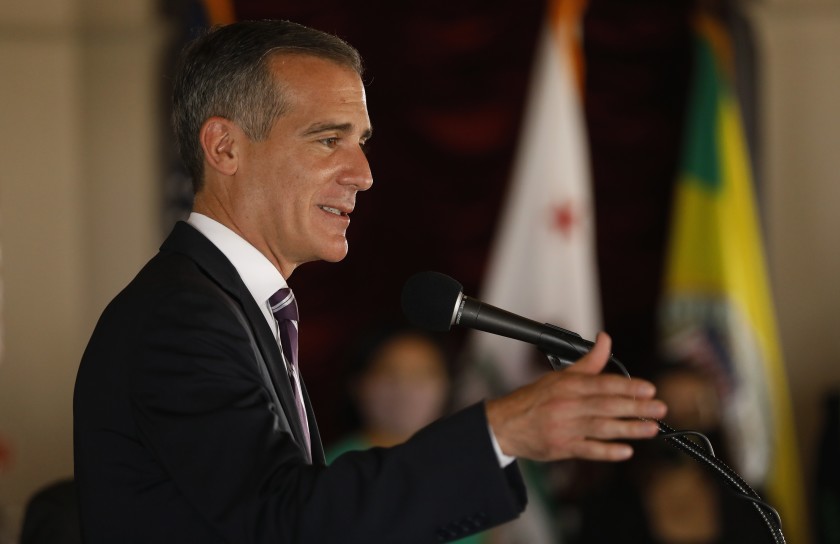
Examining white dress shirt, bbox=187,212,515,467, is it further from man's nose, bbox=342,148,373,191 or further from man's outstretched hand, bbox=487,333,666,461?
man's outstretched hand, bbox=487,333,666,461

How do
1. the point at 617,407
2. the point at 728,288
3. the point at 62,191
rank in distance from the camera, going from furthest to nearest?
the point at 62,191
the point at 728,288
the point at 617,407

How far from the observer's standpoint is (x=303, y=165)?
189 centimetres

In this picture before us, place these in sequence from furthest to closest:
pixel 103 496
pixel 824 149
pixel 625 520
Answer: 1. pixel 824 149
2. pixel 625 520
3. pixel 103 496

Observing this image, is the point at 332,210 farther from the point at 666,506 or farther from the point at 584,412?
the point at 666,506

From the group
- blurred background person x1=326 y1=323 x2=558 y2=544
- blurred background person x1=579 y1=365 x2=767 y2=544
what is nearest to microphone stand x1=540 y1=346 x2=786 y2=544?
blurred background person x1=579 y1=365 x2=767 y2=544

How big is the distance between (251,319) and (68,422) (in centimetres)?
415

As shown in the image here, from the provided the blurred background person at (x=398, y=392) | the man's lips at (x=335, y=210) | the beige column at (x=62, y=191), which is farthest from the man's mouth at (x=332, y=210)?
the beige column at (x=62, y=191)

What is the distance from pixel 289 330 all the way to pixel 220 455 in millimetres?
486

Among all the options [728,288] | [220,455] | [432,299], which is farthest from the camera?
[728,288]

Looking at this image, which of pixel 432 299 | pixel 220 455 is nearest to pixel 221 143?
pixel 432 299

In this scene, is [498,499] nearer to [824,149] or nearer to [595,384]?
[595,384]

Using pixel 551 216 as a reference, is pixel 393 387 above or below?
below

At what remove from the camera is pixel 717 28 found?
214 inches

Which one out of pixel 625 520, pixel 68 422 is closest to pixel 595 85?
pixel 625 520
